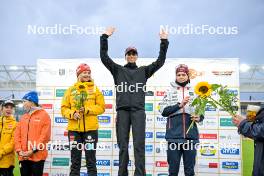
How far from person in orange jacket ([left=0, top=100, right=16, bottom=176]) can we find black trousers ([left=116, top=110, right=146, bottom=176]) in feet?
7.34

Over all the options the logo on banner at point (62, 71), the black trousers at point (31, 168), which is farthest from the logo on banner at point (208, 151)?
the black trousers at point (31, 168)

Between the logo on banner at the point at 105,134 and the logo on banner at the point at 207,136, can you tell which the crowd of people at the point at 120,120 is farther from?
the logo on banner at the point at 207,136

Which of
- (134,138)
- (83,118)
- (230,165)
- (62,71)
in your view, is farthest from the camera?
(62,71)

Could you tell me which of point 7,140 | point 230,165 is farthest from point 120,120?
point 230,165

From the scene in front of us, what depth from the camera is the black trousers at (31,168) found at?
5.29 meters

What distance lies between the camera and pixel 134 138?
14.9ft

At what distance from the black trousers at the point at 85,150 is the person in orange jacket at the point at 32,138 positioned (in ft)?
1.83

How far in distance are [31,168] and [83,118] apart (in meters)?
1.07

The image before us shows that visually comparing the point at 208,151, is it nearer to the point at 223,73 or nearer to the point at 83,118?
the point at 223,73

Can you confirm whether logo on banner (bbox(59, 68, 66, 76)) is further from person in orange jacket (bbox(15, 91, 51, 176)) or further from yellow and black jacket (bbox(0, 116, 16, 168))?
person in orange jacket (bbox(15, 91, 51, 176))

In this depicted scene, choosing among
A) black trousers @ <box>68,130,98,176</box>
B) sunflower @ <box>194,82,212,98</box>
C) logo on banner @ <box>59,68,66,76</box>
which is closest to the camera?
sunflower @ <box>194,82,212,98</box>

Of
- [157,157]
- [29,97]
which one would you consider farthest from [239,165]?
[29,97]

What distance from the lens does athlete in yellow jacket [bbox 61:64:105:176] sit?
5027 mm

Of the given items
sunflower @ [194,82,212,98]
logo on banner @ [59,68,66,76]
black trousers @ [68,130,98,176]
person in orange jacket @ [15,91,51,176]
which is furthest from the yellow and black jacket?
sunflower @ [194,82,212,98]
